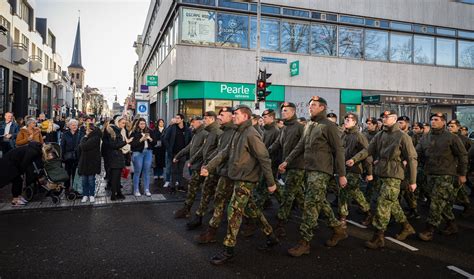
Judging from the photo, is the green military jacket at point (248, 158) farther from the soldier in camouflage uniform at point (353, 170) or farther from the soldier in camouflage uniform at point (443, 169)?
the soldier in camouflage uniform at point (443, 169)

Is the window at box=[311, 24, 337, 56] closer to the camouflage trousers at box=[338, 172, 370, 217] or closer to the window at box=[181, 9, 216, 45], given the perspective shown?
the window at box=[181, 9, 216, 45]

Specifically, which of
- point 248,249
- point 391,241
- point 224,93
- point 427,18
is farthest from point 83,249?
point 427,18

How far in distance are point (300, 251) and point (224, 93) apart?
16.3m

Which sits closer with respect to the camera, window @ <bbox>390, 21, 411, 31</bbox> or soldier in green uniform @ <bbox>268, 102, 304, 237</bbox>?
soldier in green uniform @ <bbox>268, 102, 304, 237</bbox>

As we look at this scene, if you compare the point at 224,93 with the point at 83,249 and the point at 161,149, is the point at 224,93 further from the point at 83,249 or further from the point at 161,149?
the point at 83,249

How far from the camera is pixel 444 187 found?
590 cm

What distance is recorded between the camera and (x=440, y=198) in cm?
582

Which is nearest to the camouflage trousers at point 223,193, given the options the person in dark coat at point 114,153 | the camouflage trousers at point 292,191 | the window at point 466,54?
the camouflage trousers at point 292,191

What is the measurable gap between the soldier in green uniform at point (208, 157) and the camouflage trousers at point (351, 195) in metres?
2.27

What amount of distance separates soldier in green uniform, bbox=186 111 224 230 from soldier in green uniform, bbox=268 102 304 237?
Result: 1.18 meters

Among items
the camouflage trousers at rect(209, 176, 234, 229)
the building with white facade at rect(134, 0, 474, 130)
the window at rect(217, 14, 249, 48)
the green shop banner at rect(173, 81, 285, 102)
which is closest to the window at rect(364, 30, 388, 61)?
the building with white facade at rect(134, 0, 474, 130)

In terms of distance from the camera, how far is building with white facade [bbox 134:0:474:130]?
20.2 m

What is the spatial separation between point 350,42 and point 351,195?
1868 cm

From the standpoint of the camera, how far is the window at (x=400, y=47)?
78.6 ft
